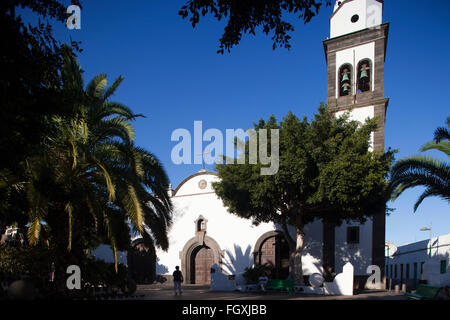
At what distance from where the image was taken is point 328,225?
20.4 metres

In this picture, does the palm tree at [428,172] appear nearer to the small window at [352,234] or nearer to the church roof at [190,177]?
the small window at [352,234]

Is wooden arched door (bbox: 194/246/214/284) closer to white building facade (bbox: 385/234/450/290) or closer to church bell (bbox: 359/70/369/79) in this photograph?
white building facade (bbox: 385/234/450/290)

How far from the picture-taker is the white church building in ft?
66.0

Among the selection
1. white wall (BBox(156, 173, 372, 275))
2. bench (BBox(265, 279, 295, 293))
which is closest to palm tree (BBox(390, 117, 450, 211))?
bench (BBox(265, 279, 295, 293))

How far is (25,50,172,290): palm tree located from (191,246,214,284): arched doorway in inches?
482

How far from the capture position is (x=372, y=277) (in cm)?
1947

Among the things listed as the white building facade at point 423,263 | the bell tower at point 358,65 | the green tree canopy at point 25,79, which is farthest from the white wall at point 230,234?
the green tree canopy at point 25,79

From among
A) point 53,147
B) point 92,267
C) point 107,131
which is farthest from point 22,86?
point 92,267

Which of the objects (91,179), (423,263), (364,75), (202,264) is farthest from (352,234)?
(91,179)

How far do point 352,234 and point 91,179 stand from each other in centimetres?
1506

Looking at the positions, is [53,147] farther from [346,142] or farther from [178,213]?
[178,213]

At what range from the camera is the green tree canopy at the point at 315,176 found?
580 inches

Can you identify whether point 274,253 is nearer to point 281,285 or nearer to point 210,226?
point 210,226

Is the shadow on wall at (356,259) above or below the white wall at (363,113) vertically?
below
